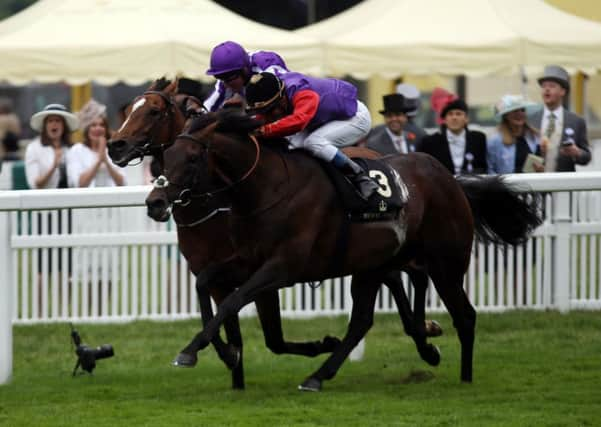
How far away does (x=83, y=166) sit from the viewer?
468 inches

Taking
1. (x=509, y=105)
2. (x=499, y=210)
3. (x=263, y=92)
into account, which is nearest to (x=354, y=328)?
(x=499, y=210)

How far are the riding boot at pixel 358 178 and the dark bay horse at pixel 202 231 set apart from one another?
2.05 feet

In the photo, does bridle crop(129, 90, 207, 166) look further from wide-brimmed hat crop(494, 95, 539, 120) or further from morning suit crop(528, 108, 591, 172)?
morning suit crop(528, 108, 591, 172)

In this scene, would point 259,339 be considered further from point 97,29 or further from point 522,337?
point 97,29

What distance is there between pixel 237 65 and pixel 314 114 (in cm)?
45

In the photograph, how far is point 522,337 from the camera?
404 inches

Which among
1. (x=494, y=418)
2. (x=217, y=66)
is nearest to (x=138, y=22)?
(x=217, y=66)

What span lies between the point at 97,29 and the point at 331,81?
5835mm

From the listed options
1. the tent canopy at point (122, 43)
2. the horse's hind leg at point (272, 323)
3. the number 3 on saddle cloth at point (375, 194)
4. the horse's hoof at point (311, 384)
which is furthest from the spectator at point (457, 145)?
the horse's hoof at point (311, 384)

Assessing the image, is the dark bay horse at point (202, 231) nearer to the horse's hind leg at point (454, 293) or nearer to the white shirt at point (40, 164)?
the horse's hind leg at point (454, 293)

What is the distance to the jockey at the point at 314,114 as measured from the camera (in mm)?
7867

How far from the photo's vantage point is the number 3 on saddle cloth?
8.14 m

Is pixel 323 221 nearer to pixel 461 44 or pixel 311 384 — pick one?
pixel 311 384

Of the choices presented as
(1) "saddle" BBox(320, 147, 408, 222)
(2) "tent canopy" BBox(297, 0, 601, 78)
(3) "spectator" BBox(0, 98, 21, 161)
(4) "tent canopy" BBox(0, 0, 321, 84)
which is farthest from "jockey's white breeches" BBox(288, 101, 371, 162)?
(3) "spectator" BBox(0, 98, 21, 161)
